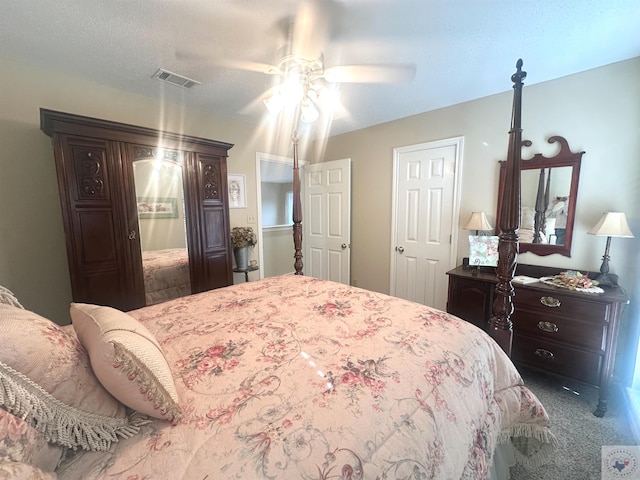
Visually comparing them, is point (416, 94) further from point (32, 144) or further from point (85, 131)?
point (32, 144)

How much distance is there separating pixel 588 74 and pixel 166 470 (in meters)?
3.35

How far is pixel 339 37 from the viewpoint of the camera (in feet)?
5.42

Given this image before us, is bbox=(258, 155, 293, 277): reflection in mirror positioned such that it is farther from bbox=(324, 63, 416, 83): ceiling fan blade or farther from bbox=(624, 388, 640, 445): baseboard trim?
bbox=(624, 388, 640, 445): baseboard trim

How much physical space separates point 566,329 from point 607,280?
0.54 meters

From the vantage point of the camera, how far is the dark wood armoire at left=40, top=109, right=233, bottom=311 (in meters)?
1.81

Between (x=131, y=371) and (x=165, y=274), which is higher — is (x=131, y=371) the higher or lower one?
the higher one

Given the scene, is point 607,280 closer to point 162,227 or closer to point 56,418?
point 56,418

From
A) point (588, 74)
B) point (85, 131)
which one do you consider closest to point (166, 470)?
point (85, 131)

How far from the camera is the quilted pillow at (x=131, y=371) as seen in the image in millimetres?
657

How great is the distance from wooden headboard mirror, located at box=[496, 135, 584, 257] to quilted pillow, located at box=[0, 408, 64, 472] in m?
2.92

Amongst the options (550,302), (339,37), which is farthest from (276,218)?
(550,302)

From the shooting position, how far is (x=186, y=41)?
5.55 ft

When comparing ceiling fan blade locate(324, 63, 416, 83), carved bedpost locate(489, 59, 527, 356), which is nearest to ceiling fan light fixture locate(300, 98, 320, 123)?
ceiling fan blade locate(324, 63, 416, 83)

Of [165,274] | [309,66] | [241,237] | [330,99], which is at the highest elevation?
[330,99]
